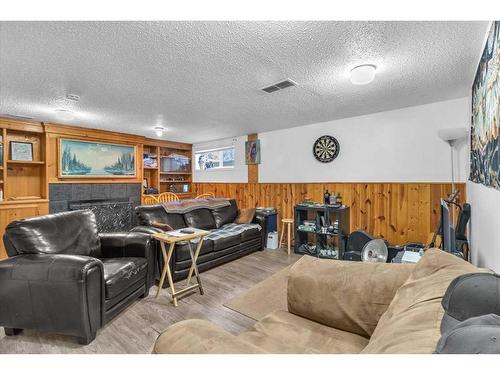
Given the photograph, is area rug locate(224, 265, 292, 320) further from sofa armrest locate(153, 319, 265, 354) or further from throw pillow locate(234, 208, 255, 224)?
throw pillow locate(234, 208, 255, 224)

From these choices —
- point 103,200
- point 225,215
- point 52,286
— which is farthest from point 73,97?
point 225,215

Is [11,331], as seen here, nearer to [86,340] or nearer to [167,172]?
[86,340]

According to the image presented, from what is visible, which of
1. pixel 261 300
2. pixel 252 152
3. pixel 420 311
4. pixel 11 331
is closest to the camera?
pixel 420 311

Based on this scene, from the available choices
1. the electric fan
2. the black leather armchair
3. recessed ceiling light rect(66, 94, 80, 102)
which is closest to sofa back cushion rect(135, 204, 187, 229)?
the black leather armchair

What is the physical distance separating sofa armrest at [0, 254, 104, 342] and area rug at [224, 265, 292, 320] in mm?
1095

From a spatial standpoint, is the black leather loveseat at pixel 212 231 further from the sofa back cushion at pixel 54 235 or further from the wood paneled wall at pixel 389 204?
the wood paneled wall at pixel 389 204

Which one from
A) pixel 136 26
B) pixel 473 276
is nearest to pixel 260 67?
pixel 136 26

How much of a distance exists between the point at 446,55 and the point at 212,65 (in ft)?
5.77

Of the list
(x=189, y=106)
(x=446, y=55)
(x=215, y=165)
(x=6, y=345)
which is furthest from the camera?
(x=215, y=165)

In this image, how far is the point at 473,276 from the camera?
0.69m

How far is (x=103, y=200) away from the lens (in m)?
4.50

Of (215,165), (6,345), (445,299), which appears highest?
(215,165)

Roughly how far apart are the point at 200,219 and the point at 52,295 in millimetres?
2280
